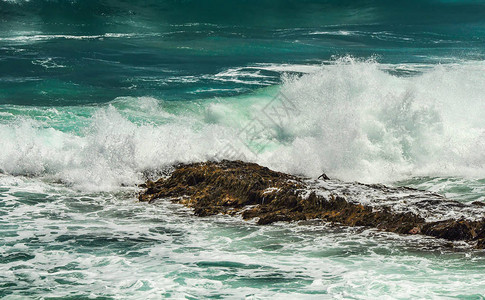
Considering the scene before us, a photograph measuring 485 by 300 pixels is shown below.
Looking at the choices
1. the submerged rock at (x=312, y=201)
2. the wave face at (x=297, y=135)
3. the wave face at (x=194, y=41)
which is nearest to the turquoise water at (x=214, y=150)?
the wave face at (x=297, y=135)

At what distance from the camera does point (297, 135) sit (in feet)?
58.3

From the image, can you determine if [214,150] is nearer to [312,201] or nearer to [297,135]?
[297,135]

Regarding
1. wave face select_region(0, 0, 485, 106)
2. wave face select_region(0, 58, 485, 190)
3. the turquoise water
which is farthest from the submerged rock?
wave face select_region(0, 0, 485, 106)

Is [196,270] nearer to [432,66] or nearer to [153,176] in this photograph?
[153,176]

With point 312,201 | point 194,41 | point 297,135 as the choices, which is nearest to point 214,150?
point 297,135

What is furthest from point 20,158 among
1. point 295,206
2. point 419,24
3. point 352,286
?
point 419,24

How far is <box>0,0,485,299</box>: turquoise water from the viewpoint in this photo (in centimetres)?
802

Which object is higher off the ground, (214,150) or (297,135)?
(214,150)

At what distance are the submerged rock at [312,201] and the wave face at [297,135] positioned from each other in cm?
179

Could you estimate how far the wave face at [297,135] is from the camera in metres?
14.8

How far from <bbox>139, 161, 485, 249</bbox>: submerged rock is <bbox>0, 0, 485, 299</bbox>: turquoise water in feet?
1.10

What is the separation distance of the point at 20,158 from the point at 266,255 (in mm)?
8452

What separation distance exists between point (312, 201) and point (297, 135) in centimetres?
709

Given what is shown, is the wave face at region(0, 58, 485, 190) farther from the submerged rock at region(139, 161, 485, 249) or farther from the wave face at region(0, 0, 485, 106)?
the wave face at region(0, 0, 485, 106)
